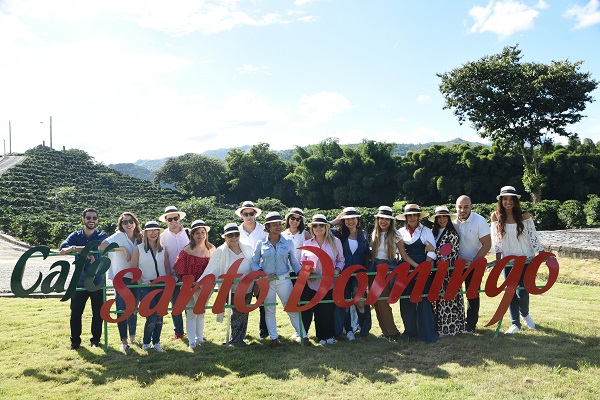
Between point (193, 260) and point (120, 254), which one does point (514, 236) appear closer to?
point (193, 260)

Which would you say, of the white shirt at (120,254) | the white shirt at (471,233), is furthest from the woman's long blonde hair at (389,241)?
the white shirt at (120,254)

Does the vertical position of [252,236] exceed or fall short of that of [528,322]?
it exceeds it

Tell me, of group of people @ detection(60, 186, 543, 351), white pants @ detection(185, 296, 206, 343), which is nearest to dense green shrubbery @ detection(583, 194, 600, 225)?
group of people @ detection(60, 186, 543, 351)

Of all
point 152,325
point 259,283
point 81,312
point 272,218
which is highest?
point 272,218

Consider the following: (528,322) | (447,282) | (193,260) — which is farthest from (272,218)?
(528,322)

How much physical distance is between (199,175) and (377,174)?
21084 mm

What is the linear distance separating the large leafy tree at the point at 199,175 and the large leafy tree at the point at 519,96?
111ft

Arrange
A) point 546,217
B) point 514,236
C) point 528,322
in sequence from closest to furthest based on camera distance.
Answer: point 514,236, point 528,322, point 546,217

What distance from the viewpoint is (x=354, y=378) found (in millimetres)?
4711

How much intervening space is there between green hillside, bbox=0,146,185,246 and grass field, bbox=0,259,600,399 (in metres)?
17.8

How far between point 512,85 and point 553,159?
9.78 m

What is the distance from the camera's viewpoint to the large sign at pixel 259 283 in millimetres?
5359

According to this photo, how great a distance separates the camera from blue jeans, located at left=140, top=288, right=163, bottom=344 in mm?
5598

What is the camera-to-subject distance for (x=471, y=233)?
19.2 feet
